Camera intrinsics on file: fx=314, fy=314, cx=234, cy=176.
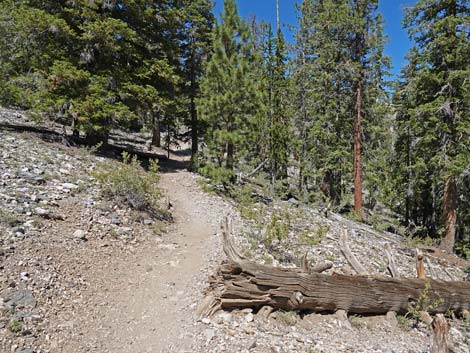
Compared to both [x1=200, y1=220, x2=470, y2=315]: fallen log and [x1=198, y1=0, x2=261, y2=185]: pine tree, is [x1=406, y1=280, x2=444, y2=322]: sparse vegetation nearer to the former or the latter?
[x1=200, y1=220, x2=470, y2=315]: fallen log

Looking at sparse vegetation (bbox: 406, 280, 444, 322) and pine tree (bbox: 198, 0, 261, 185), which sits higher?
pine tree (bbox: 198, 0, 261, 185)

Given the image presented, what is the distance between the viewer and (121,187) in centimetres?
959

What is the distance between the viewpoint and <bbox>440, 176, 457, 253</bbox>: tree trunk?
13977mm

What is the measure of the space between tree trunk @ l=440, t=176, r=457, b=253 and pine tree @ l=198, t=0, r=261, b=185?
9355 millimetres

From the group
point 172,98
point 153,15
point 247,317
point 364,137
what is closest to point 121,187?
point 247,317

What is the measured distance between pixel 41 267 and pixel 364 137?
52.2 ft

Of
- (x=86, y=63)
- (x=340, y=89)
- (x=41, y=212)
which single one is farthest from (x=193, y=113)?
(x=41, y=212)

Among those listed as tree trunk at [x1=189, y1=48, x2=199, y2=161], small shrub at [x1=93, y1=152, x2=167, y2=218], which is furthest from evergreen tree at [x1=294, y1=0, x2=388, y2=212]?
small shrub at [x1=93, y1=152, x2=167, y2=218]

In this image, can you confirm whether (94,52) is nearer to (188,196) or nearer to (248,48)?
(248,48)

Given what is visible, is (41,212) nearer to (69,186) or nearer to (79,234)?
(79,234)

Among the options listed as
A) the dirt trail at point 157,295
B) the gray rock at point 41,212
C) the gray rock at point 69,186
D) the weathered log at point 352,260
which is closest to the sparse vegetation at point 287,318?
the dirt trail at point 157,295

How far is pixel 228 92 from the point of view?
1359cm

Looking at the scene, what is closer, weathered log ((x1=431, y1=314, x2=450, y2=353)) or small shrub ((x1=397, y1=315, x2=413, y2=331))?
weathered log ((x1=431, y1=314, x2=450, y2=353))

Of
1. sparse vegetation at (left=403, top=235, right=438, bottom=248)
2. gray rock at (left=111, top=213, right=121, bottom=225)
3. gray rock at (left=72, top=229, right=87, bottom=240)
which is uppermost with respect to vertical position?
gray rock at (left=111, top=213, right=121, bottom=225)
